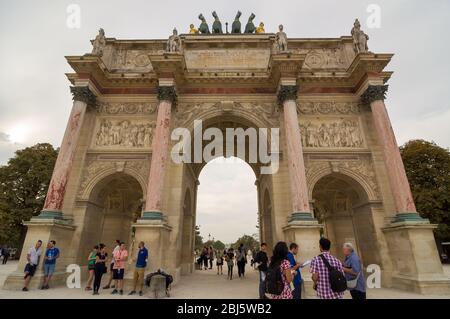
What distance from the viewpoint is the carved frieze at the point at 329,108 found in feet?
52.9

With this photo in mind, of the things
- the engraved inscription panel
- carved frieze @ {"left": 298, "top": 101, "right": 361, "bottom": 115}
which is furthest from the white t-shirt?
carved frieze @ {"left": 298, "top": 101, "right": 361, "bottom": 115}

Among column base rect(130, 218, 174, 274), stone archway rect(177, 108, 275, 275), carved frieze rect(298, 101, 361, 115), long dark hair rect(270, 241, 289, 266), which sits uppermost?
carved frieze rect(298, 101, 361, 115)

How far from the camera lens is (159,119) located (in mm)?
14273

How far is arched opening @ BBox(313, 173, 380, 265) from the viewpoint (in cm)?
1393

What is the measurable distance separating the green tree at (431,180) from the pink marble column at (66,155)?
3028 centimetres

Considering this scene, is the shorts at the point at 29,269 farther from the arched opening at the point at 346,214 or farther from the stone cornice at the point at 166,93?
the arched opening at the point at 346,214

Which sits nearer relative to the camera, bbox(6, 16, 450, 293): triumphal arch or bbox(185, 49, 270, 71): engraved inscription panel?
bbox(6, 16, 450, 293): triumphal arch

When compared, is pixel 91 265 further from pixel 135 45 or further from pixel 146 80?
pixel 135 45

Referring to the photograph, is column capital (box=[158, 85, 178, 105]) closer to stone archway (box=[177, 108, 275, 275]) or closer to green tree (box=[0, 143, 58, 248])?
stone archway (box=[177, 108, 275, 275])

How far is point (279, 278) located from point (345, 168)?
40.7ft

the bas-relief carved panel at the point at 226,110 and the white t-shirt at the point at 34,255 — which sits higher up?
the bas-relief carved panel at the point at 226,110

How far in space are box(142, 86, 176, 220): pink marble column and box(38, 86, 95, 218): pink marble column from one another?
444 centimetres

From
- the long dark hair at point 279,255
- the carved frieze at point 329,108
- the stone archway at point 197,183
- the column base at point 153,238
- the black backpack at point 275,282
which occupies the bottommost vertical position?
the black backpack at point 275,282

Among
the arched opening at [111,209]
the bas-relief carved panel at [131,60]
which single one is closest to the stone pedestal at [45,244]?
the arched opening at [111,209]
